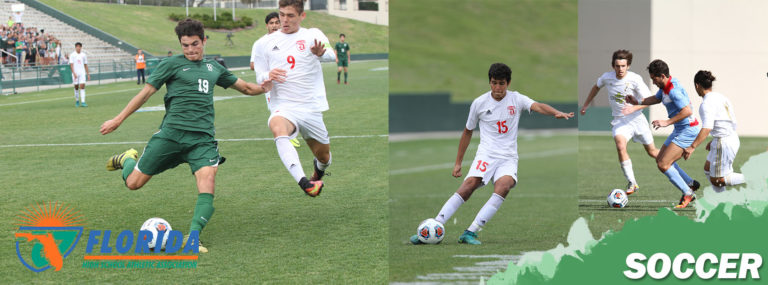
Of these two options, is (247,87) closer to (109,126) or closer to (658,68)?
(109,126)

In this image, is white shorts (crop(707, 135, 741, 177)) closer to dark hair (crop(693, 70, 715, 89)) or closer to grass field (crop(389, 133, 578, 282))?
dark hair (crop(693, 70, 715, 89))

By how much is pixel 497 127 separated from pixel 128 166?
418 centimetres

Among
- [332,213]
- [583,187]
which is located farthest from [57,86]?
[583,187]

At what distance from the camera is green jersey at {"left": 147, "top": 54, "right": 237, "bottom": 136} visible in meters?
6.75

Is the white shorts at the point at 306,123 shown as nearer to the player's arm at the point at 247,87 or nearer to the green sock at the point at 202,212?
the player's arm at the point at 247,87

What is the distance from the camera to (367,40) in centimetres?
4141

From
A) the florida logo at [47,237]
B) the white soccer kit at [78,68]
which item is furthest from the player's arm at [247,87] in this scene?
the white soccer kit at [78,68]

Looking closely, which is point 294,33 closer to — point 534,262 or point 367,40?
point 534,262

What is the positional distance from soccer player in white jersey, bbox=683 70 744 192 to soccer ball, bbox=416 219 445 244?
5.28 ft

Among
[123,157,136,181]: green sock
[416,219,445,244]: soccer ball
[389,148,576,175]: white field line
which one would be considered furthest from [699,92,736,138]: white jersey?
[389,148,576,175]: white field line

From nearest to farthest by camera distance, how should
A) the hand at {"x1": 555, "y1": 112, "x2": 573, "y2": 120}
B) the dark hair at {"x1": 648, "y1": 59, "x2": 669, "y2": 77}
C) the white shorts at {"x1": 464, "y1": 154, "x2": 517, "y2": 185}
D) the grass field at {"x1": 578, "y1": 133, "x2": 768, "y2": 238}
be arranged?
the hand at {"x1": 555, "y1": 112, "x2": 573, "y2": 120} < the white shorts at {"x1": 464, "y1": 154, "x2": 517, "y2": 185} < the dark hair at {"x1": 648, "y1": 59, "x2": 669, "y2": 77} < the grass field at {"x1": 578, "y1": 133, "x2": 768, "y2": 238}

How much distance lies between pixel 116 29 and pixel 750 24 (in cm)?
3852

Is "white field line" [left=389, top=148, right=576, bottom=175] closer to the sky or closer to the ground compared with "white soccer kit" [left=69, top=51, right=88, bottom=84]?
closer to the ground

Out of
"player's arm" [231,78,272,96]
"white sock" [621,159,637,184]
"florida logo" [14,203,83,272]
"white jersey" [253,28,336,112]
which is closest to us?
"white sock" [621,159,637,184]
